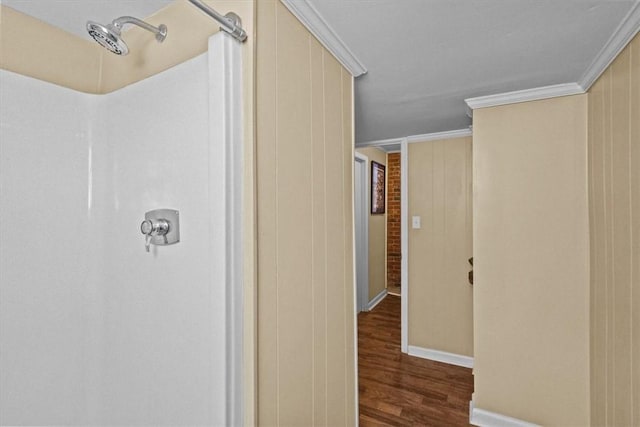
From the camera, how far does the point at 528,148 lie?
6.06 ft

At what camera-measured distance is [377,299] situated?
4363 millimetres

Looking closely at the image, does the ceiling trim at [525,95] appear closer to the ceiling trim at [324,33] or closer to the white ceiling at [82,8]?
the ceiling trim at [324,33]

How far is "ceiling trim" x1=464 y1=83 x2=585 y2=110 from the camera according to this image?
172 cm

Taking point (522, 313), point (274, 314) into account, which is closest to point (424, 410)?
point (522, 313)

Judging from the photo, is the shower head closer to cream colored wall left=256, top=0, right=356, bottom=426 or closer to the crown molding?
cream colored wall left=256, top=0, right=356, bottom=426

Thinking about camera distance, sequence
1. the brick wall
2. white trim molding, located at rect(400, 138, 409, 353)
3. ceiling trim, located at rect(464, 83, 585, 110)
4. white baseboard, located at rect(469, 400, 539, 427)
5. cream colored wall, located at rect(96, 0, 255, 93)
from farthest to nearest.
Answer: the brick wall
white trim molding, located at rect(400, 138, 409, 353)
white baseboard, located at rect(469, 400, 539, 427)
ceiling trim, located at rect(464, 83, 585, 110)
cream colored wall, located at rect(96, 0, 255, 93)

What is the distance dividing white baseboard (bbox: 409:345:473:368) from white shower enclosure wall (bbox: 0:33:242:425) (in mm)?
2491

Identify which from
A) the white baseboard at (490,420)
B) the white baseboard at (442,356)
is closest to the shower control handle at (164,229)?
the white baseboard at (490,420)

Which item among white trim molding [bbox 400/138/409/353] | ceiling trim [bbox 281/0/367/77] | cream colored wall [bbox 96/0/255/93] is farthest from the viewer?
white trim molding [bbox 400/138/409/353]

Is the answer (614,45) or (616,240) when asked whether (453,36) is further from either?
(616,240)

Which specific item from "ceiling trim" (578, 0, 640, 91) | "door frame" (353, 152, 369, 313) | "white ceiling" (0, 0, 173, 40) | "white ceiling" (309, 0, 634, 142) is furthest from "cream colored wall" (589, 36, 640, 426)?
"door frame" (353, 152, 369, 313)

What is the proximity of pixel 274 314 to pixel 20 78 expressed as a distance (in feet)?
4.11

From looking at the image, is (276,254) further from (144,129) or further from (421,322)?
(421,322)

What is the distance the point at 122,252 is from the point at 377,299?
3.72m
